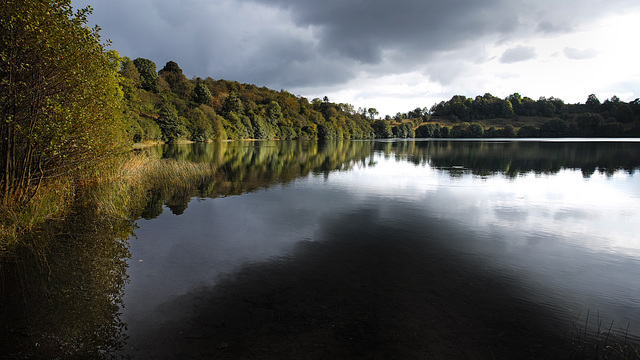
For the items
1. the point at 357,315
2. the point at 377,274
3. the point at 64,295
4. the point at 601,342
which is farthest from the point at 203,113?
the point at 601,342

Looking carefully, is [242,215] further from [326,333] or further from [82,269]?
[326,333]

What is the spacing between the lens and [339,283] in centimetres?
728

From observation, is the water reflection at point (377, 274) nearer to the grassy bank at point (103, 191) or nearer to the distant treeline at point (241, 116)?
the grassy bank at point (103, 191)

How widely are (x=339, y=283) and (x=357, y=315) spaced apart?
1358mm

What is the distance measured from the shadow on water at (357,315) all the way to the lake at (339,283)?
0.03m

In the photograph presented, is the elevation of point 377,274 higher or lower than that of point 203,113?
lower

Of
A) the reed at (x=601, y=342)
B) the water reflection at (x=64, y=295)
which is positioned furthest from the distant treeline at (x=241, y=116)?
the reed at (x=601, y=342)

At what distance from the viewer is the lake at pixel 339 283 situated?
17.2 feet

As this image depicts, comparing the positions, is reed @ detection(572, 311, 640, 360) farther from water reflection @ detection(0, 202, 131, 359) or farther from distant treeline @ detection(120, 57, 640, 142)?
distant treeline @ detection(120, 57, 640, 142)

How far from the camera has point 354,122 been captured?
629 ft

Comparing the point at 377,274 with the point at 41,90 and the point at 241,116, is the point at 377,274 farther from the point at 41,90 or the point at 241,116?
the point at 241,116

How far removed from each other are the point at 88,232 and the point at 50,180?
10.7ft

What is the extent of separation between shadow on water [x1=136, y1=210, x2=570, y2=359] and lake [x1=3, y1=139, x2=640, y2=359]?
Result: 3 centimetres

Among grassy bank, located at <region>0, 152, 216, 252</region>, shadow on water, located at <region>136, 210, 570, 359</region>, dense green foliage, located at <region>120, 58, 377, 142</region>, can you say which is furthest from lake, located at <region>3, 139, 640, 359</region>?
dense green foliage, located at <region>120, 58, 377, 142</region>
